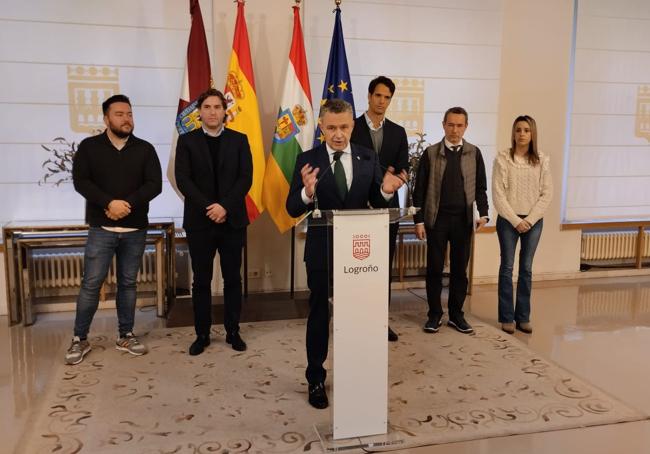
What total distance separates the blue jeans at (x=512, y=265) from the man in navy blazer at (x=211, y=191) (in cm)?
177

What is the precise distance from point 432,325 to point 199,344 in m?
1.54

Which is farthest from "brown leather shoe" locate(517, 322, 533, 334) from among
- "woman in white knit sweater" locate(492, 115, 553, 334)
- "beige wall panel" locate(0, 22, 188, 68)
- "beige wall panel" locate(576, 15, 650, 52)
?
"beige wall panel" locate(0, 22, 188, 68)

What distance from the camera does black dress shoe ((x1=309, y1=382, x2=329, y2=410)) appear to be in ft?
8.71

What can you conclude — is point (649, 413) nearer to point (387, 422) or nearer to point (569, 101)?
point (387, 422)

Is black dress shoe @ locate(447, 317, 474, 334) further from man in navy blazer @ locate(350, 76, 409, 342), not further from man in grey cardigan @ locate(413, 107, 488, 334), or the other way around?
man in navy blazer @ locate(350, 76, 409, 342)

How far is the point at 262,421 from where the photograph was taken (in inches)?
100

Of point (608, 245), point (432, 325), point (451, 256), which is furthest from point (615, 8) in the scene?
point (432, 325)

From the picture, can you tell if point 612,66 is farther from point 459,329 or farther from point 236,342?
point 236,342

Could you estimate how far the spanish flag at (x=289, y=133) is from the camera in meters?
4.18

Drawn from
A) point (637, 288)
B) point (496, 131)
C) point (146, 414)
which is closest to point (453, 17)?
point (496, 131)

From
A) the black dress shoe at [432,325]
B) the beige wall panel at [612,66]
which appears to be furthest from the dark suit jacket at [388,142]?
the beige wall panel at [612,66]

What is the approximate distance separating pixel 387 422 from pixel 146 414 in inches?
43.8

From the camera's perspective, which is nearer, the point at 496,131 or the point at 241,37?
the point at 241,37

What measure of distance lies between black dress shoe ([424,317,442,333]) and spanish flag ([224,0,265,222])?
1456 mm
